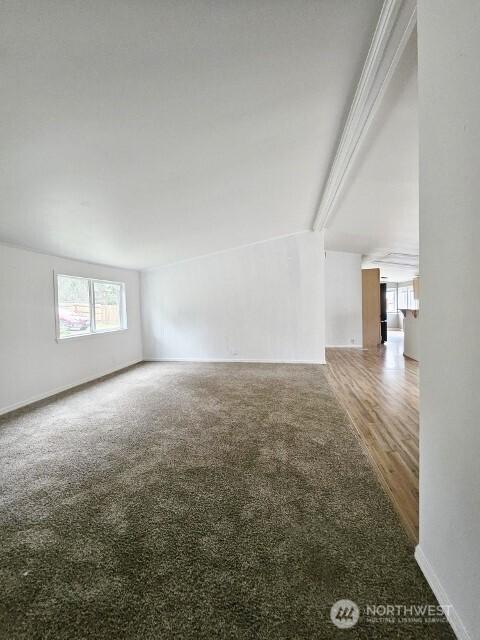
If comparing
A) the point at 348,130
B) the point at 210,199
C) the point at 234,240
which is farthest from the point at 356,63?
the point at 234,240

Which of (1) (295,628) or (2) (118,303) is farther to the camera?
(2) (118,303)

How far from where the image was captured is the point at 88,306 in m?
5.23

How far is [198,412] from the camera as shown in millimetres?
3271

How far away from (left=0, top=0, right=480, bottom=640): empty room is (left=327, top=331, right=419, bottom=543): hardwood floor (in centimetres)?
3

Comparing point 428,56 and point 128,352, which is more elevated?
point 428,56

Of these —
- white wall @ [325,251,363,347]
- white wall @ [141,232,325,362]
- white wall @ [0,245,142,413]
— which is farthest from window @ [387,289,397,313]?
white wall @ [0,245,142,413]

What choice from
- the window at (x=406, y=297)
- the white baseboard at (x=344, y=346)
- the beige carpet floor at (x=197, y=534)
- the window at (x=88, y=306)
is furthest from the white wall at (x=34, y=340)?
the window at (x=406, y=297)

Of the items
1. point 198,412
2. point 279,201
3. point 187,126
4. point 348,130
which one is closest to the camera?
point 187,126

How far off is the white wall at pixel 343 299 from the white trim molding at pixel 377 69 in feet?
18.0

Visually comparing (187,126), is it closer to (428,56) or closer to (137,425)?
(428,56)

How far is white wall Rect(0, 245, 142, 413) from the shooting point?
3570 millimetres

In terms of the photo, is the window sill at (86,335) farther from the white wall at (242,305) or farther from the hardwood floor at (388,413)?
the hardwood floor at (388,413)

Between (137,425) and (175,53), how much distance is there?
119 inches

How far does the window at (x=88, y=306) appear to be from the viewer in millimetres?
4617
